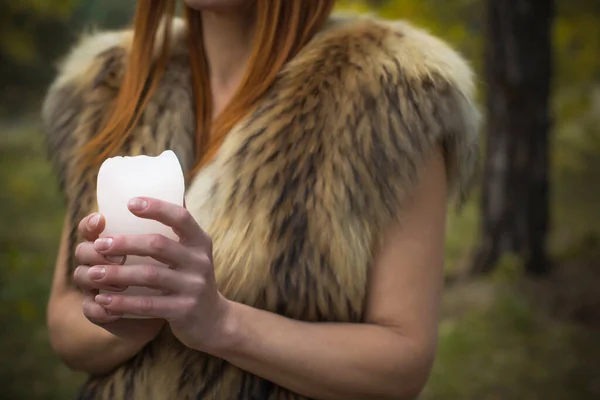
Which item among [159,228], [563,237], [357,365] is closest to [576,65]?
[563,237]

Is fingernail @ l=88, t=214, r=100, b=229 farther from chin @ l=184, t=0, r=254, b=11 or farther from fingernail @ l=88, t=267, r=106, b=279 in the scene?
Result: chin @ l=184, t=0, r=254, b=11

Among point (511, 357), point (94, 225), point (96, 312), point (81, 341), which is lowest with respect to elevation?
point (511, 357)

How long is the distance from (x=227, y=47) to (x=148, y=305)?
1.71ft

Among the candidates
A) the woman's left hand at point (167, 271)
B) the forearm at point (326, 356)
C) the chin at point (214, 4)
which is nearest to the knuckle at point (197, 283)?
the woman's left hand at point (167, 271)

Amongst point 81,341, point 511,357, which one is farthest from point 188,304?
point 511,357

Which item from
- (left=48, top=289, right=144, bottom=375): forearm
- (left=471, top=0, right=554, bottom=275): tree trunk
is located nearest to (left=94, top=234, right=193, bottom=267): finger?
(left=48, top=289, right=144, bottom=375): forearm

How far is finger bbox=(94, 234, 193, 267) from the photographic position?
0.59m

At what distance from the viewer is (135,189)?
61 centimetres

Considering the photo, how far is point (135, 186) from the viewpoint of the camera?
1.99ft

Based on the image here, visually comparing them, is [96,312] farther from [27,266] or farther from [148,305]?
[27,266]

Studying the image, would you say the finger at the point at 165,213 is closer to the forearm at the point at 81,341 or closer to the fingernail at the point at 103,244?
the fingernail at the point at 103,244

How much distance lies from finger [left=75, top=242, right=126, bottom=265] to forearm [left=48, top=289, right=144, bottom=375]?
0.23 meters

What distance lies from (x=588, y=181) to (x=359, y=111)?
2122 millimetres

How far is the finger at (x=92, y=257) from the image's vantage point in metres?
0.62
